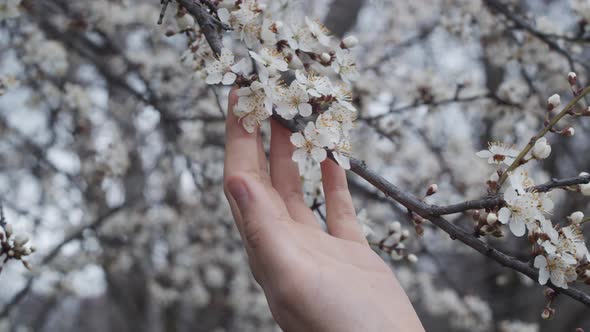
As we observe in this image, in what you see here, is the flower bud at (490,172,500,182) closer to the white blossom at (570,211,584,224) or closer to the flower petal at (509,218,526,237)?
the flower petal at (509,218,526,237)

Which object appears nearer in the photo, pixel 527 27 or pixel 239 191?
pixel 239 191

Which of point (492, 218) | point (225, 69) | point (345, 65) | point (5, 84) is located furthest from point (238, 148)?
point (5, 84)

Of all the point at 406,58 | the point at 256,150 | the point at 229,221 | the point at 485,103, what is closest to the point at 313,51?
the point at 256,150

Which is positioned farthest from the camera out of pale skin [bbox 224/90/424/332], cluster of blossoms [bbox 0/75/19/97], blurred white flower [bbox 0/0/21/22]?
blurred white flower [bbox 0/0/21/22]

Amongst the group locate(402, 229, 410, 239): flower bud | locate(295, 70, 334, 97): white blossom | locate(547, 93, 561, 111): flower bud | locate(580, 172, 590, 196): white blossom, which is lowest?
locate(402, 229, 410, 239): flower bud

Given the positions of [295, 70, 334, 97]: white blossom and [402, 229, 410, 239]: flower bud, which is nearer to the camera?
[295, 70, 334, 97]: white blossom

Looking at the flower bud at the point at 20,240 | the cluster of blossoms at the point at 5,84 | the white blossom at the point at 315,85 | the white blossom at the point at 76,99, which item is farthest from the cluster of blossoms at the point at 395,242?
the white blossom at the point at 76,99

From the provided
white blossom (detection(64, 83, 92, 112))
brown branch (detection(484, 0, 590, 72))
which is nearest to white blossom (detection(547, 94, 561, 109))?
brown branch (detection(484, 0, 590, 72))

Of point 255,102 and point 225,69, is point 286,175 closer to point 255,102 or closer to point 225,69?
point 255,102
